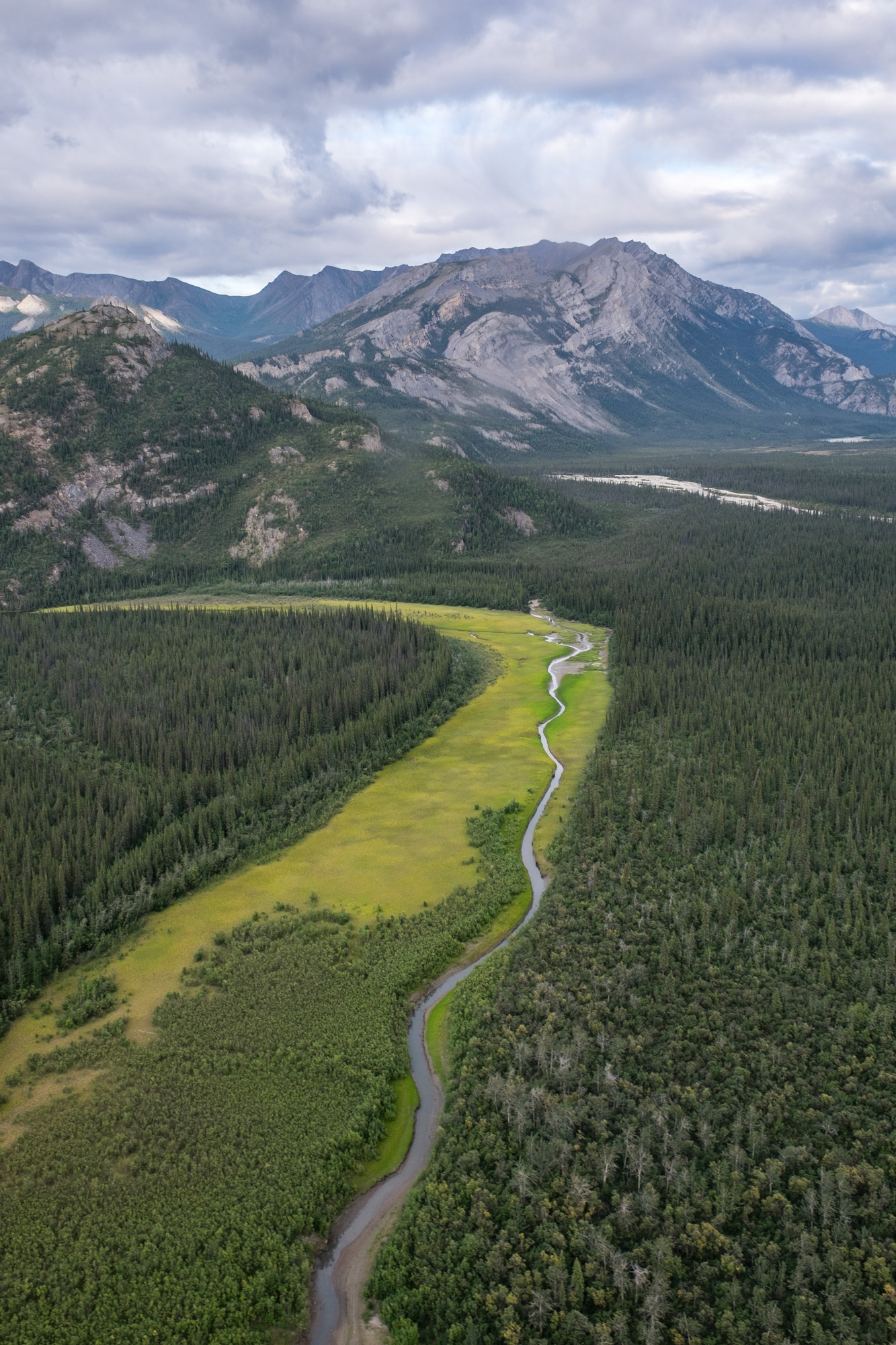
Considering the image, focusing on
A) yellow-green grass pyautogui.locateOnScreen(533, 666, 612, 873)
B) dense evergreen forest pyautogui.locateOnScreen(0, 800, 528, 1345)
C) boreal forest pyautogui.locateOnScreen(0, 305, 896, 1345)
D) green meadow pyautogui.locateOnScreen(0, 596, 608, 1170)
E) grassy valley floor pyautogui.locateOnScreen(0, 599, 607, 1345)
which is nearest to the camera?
dense evergreen forest pyautogui.locateOnScreen(0, 800, 528, 1345)

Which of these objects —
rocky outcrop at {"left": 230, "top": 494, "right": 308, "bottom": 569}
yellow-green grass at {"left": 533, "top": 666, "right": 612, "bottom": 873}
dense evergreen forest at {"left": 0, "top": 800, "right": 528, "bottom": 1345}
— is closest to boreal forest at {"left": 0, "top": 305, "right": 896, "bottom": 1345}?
dense evergreen forest at {"left": 0, "top": 800, "right": 528, "bottom": 1345}

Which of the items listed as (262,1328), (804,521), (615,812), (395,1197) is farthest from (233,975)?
(804,521)

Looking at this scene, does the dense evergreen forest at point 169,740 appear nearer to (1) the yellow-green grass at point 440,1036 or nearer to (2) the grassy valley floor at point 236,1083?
(2) the grassy valley floor at point 236,1083

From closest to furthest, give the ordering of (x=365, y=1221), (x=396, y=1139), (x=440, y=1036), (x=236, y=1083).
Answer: (x=365, y=1221)
(x=396, y=1139)
(x=236, y=1083)
(x=440, y=1036)

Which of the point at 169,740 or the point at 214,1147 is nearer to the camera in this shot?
the point at 214,1147

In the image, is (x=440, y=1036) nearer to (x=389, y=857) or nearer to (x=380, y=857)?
(x=389, y=857)

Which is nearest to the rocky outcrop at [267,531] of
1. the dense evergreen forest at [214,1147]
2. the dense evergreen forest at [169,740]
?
the dense evergreen forest at [169,740]

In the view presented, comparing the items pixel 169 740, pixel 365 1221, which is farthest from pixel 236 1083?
pixel 169 740

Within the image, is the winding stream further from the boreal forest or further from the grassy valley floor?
the grassy valley floor
